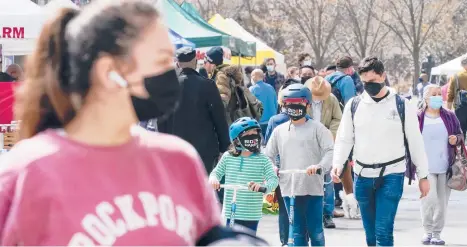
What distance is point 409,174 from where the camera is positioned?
8867mm

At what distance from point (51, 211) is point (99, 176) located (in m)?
0.13

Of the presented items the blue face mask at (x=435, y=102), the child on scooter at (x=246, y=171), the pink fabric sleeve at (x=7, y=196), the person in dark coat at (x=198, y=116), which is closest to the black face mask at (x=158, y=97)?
the pink fabric sleeve at (x=7, y=196)

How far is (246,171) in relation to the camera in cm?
834

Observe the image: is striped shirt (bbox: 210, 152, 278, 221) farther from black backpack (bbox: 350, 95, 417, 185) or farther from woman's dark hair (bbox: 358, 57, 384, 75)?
woman's dark hair (bbox: 358, 57, 384, 75)

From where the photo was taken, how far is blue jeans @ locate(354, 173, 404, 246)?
827 centimetres

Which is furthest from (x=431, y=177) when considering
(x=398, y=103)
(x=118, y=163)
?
(x=118, y=163)

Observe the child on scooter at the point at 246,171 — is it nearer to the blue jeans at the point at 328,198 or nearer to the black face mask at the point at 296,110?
the black face mask at the point at 296,110

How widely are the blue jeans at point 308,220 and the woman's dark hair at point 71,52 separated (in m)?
6.28

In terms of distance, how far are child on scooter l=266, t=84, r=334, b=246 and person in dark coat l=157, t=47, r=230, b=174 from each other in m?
0.46

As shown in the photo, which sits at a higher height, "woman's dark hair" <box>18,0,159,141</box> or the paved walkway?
"woman's dark hair" <box>18,0,159,141</box>

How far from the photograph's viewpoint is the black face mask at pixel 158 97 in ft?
8.66

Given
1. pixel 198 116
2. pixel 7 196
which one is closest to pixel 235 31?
pixel 198 116

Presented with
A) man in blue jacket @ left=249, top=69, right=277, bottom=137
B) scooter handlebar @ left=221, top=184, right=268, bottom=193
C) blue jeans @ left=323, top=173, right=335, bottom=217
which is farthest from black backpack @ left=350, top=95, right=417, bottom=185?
man in blue jacket @ left=249, top=69, right=277, bottom=137

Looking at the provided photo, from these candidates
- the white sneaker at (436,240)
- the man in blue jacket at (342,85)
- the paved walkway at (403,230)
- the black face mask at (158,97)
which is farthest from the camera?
the man in blue jacket at (342,85)
